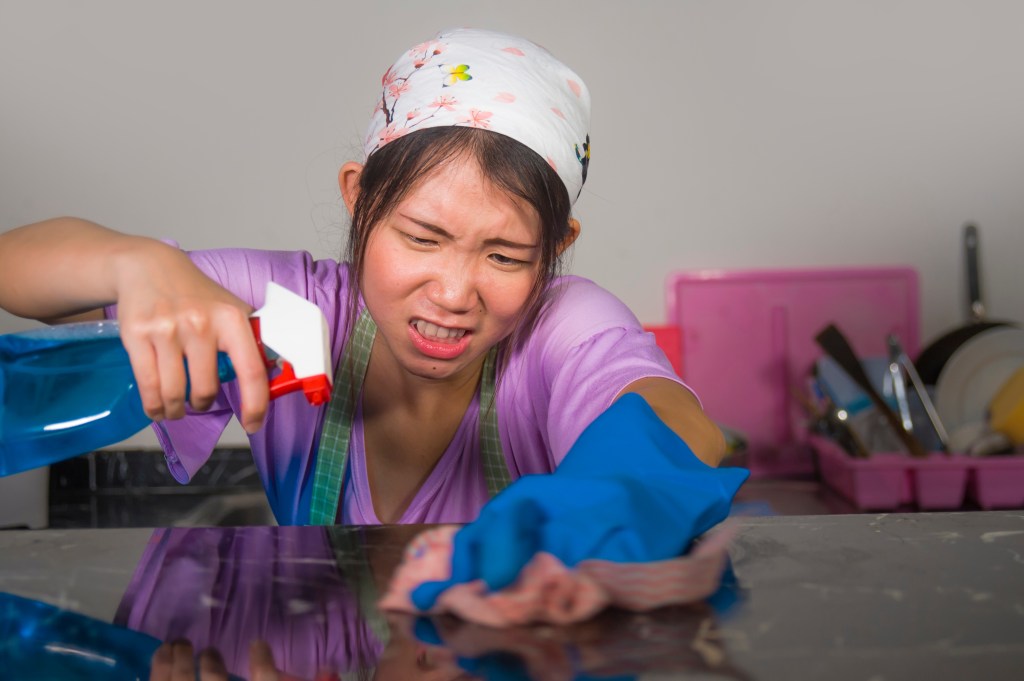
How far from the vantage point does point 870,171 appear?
6.33 feet

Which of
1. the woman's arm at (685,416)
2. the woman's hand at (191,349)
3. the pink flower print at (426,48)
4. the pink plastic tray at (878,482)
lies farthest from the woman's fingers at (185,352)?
the pink plastic tray at (878,482)

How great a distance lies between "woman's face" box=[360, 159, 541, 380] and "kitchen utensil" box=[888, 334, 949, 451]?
41.5 inches

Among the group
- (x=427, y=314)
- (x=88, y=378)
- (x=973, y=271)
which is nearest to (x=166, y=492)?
(x=427, y=314)

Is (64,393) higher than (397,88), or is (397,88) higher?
(397,88)

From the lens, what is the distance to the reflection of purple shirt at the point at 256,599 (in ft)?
1.31

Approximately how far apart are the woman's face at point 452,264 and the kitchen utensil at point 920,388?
105 centimetres

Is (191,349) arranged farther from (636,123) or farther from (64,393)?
(636,123)

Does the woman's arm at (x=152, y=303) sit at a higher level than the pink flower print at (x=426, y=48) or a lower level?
lower

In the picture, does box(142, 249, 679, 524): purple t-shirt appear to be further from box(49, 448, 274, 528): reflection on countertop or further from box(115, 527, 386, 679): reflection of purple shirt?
box(49, 448, 274, 528): reflection on countertop

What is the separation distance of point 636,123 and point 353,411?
107 cm

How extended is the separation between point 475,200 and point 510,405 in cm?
26

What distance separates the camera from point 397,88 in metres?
0.91

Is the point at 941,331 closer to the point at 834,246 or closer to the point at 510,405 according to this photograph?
the point at 834,246

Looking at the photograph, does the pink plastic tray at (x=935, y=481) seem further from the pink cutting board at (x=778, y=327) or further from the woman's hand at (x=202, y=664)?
the woman's hand at (x=202, y=664)
